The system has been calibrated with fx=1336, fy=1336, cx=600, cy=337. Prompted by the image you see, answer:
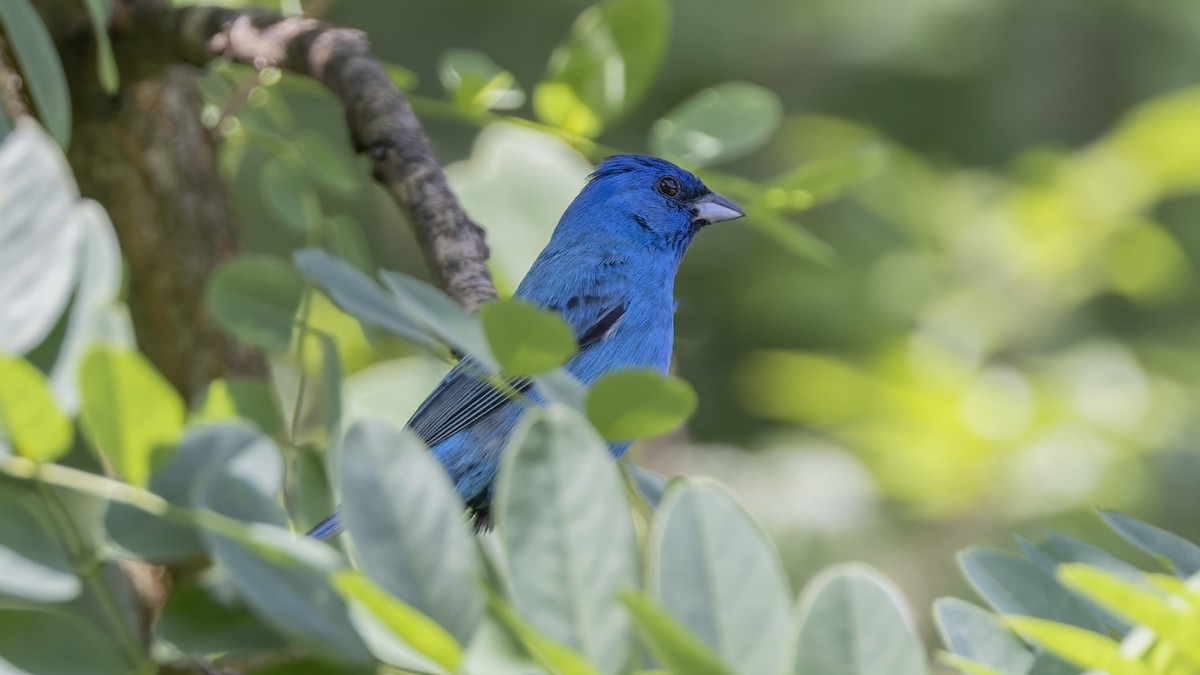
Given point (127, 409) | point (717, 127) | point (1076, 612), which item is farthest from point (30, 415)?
point (717, 127)

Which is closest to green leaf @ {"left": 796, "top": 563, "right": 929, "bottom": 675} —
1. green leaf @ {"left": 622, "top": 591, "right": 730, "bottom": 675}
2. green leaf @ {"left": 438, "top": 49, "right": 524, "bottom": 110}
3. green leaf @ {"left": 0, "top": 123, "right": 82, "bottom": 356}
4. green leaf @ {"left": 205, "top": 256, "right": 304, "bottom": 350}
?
green leaf @ {"left": 622, "top": 591, "right": 730, "bottom": 675}

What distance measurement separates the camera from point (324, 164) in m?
2.40

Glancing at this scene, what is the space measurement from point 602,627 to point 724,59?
5.73 m

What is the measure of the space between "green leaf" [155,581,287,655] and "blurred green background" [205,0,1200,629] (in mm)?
996

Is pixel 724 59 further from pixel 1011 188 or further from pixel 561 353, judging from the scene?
pixel 561 353

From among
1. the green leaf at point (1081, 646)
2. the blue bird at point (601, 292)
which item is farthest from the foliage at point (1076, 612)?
the blue bird at point (601, 292)

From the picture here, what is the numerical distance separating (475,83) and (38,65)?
37.3 inches

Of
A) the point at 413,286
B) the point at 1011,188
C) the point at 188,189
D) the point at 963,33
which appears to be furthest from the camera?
the point at 963,33

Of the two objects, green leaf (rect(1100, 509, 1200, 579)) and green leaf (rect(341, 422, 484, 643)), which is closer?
green leaf (rect(341, 422, 484, 643))

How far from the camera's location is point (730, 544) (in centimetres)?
91

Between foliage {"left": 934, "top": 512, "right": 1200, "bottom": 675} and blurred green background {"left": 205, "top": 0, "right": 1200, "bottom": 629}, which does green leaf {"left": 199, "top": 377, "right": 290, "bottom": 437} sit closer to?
blurred green background {"left": 205, "top": 0, "right": 1200, "bottom": 629}

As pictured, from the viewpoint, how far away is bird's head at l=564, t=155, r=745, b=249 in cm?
352

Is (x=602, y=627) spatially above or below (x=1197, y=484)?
above

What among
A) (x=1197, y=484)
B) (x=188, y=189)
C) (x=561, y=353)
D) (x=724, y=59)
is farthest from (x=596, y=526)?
(x=724, y=59)
